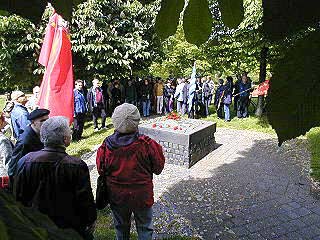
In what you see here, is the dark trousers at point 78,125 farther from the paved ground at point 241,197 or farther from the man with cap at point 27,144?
the man with cap at point 27,144

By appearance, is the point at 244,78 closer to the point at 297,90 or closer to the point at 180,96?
the point at 180,96

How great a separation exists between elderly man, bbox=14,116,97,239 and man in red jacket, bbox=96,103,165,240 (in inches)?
19.8

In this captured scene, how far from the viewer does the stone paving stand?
509cm

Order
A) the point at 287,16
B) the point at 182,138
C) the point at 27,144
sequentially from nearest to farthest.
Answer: the point at 287,16, the point at 27,144, the point at 182,138

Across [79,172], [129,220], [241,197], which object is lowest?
[241,197]

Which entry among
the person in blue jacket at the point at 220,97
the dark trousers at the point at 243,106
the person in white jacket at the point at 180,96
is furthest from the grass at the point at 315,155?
the person in white jacket at the point at 180,96

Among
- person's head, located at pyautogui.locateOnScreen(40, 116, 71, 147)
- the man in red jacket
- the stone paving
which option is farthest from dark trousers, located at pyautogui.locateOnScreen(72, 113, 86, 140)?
person's head, located at pyautogui.locateOnScreen(40, 116, 71, 147)

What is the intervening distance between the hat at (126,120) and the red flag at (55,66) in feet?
12.5

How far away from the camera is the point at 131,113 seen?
328 cm

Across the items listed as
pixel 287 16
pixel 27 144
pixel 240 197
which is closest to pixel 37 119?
pixel 27 144

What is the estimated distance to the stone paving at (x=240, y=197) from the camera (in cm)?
509

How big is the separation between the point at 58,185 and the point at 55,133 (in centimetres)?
42

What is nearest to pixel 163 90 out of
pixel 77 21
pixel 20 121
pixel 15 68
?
pixel 77 21

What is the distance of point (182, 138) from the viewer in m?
7.82
